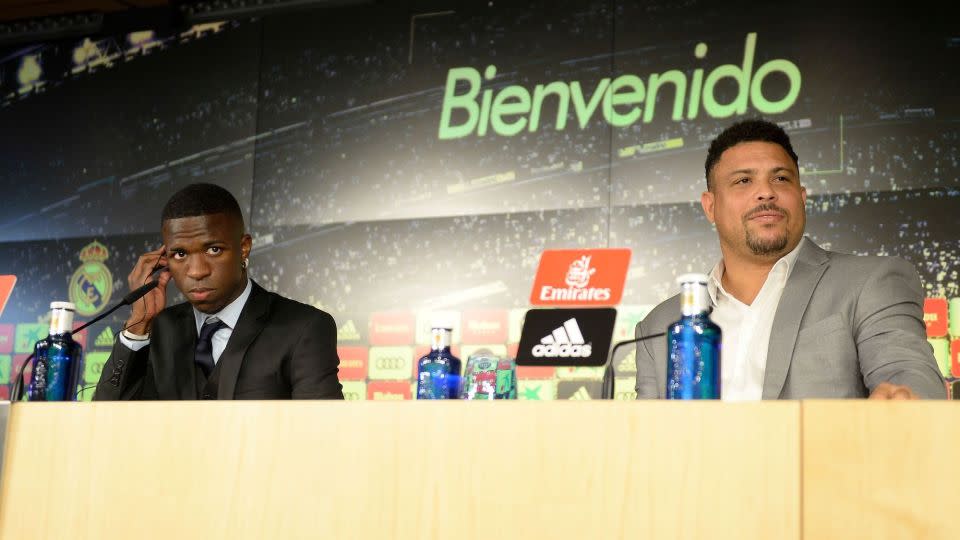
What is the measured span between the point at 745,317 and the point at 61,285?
270cm

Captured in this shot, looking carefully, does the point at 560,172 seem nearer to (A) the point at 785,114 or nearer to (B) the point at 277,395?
(A) the point at 785,114

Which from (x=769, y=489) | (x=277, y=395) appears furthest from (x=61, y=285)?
(x=769, y=489)

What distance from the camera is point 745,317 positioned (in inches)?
78.6

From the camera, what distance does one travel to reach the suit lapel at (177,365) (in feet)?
6.61

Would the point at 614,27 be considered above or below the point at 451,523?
above

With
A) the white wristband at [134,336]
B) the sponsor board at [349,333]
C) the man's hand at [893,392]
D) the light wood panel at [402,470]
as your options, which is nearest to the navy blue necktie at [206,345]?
the white wristband at [134,336]

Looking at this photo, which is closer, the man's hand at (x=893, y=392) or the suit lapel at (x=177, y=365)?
the man's hand at (x=893, y=392)

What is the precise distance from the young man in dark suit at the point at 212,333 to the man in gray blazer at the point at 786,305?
0.65 meters

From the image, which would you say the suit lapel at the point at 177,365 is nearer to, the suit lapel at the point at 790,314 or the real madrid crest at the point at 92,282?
the suit lapel at the point at 790,314

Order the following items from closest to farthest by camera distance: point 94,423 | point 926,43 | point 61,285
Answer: point 94,423
point 926,43
point 61,285

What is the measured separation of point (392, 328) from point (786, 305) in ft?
5.94

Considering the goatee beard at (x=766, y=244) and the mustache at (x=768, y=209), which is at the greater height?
the mustache at (x=768, y=209)

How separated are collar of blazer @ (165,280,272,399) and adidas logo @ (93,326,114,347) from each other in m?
1.72

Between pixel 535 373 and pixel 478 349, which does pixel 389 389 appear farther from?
pixel 535 373
